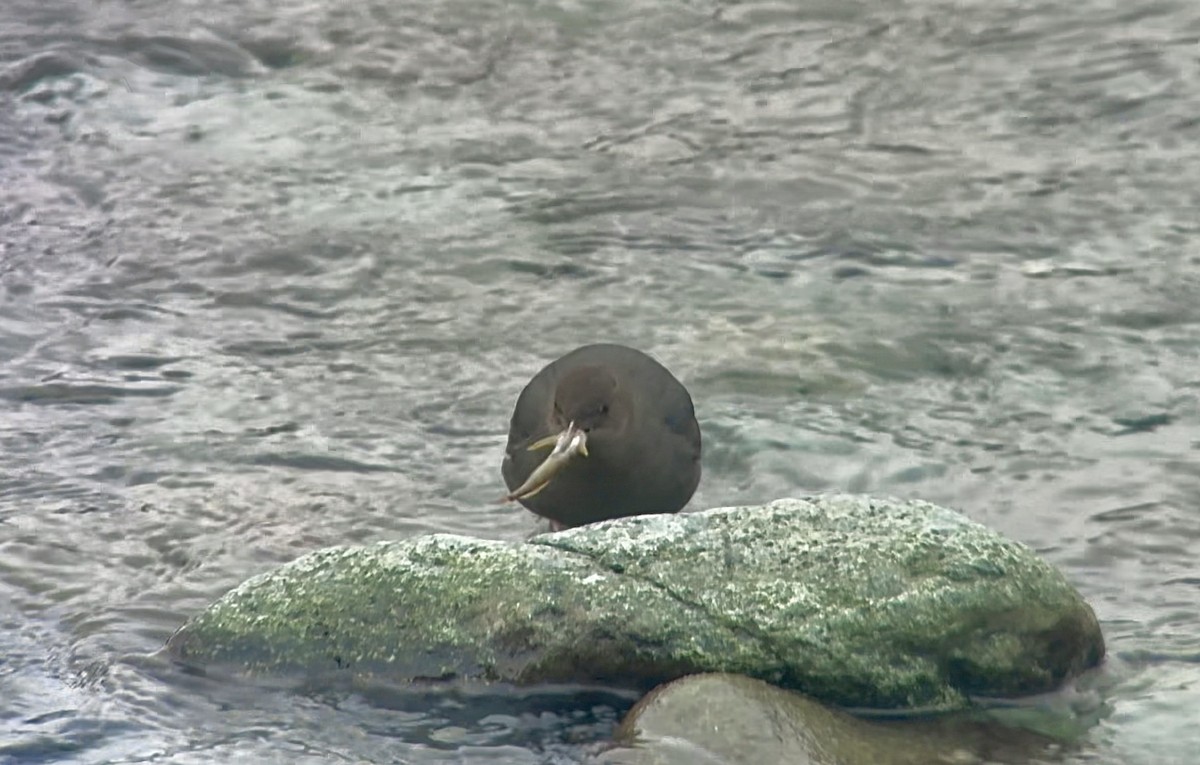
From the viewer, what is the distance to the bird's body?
5.18 metres

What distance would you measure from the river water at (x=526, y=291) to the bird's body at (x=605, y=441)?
0.32 meters

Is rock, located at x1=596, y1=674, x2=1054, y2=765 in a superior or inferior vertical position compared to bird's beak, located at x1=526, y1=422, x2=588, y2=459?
inferior

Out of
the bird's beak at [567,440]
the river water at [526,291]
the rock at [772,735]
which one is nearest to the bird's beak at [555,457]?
the bird's beak at [567,440]

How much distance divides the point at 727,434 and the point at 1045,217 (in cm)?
249

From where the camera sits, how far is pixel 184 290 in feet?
25.0

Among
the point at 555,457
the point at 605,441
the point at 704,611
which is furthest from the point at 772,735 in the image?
the point at 605,441

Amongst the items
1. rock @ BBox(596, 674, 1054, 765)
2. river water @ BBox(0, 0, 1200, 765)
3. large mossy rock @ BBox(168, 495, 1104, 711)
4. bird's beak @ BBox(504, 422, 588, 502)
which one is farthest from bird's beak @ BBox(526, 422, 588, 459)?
rock @ BBox(596, 674, 1054, 765)

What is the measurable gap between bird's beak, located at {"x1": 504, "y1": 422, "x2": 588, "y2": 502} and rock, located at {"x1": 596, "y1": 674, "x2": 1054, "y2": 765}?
110 centimetres

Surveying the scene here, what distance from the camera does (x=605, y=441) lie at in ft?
17.0

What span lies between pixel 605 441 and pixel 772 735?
1517mm

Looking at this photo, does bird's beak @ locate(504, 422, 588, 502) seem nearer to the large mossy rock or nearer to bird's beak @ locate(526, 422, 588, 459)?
bird's beak @ locate(526, 422, 588, 459)

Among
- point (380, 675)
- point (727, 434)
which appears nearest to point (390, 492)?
point (727, 434)

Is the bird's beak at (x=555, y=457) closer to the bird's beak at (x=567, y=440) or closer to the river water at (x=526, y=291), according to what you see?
the bird's beak at (x=567, y=440)

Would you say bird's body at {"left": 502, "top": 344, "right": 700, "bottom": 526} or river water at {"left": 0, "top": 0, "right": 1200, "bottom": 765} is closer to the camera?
river water at {"left": 0, "top": 0, "right": 1200, "bottom": 765}
